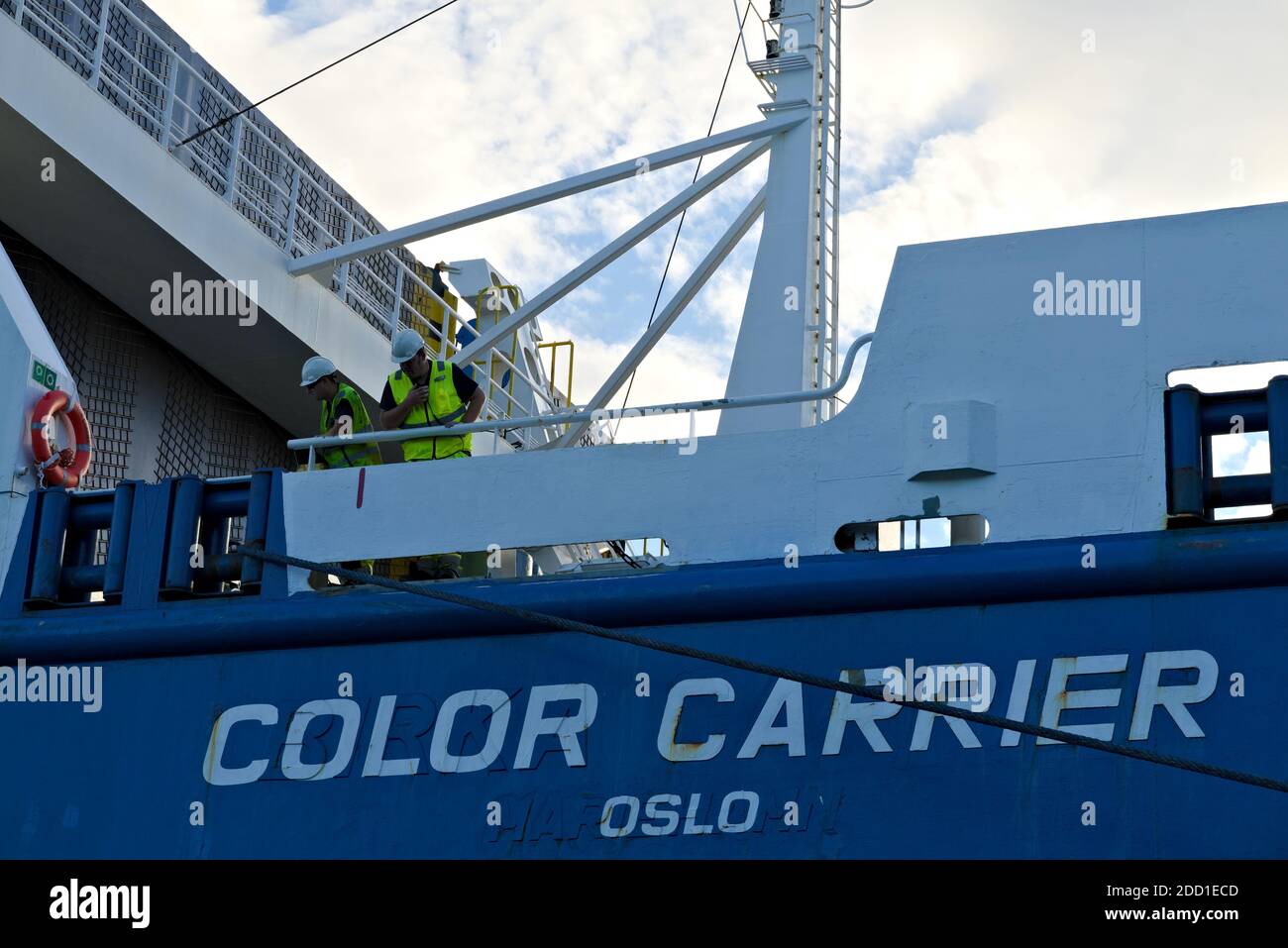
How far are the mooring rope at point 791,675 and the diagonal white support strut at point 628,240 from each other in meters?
1.75

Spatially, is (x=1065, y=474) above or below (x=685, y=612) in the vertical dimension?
above

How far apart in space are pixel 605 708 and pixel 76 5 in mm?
5879

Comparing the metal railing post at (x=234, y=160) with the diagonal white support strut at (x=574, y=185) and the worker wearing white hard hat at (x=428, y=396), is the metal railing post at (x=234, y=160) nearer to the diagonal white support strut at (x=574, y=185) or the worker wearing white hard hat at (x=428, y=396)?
the diagonal white support strut at (x=574, y=185)

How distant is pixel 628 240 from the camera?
754 centimetres

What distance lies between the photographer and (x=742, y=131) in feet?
24.1

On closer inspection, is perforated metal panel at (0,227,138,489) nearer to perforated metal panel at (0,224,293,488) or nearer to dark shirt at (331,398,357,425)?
perforated metal panel at (0,224,293,488)

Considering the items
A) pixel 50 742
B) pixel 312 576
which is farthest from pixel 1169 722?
pixel 50 742

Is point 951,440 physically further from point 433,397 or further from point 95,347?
point 95,347

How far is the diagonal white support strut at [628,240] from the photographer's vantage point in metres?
7.44

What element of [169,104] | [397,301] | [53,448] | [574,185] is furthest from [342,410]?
[397,301]

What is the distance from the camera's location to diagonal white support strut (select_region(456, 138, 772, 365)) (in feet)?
24.4

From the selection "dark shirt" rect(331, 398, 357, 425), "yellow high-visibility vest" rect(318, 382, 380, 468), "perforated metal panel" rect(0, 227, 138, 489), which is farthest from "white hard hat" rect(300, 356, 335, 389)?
"perforated metal panel" rect(0, 227, 138, 489)

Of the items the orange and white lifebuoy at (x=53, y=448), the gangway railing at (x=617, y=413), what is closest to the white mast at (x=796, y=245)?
the gangway railing at (x=617, y=413)
